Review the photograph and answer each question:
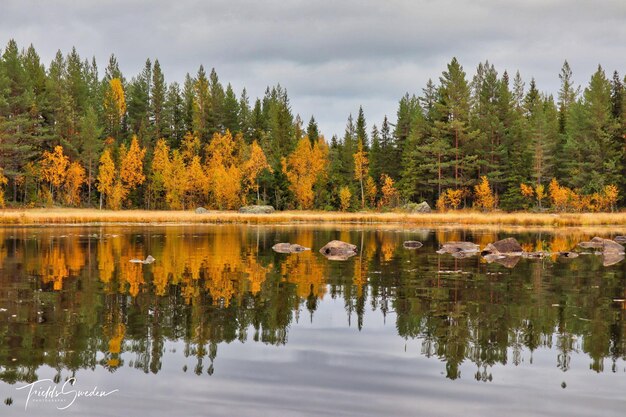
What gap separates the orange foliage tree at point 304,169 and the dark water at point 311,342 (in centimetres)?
6522

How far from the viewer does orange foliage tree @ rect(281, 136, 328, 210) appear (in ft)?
291

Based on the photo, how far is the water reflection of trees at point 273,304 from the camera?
11.5 metres

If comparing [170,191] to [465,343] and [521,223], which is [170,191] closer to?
[521,223]

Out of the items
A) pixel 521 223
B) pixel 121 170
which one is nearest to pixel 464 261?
pixel 521 223

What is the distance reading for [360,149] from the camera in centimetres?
9462

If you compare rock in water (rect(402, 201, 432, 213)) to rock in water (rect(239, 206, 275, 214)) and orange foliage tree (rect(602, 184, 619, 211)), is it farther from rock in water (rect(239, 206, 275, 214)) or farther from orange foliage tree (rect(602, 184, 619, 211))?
orange foliage tree (rect(602, 184, 619, 211))

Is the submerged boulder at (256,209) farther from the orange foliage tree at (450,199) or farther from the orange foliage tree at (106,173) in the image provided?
the orange foliage tree at (450,199)

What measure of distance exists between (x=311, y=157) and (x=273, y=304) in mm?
75205

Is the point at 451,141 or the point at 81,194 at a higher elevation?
the point at 451,141

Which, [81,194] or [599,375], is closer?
[599,375]

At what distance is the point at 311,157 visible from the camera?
3580 inches

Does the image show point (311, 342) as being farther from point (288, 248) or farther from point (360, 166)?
point (360, 166)

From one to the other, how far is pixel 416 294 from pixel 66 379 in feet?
36.9

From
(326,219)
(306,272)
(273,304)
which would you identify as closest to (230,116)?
(326,219)
